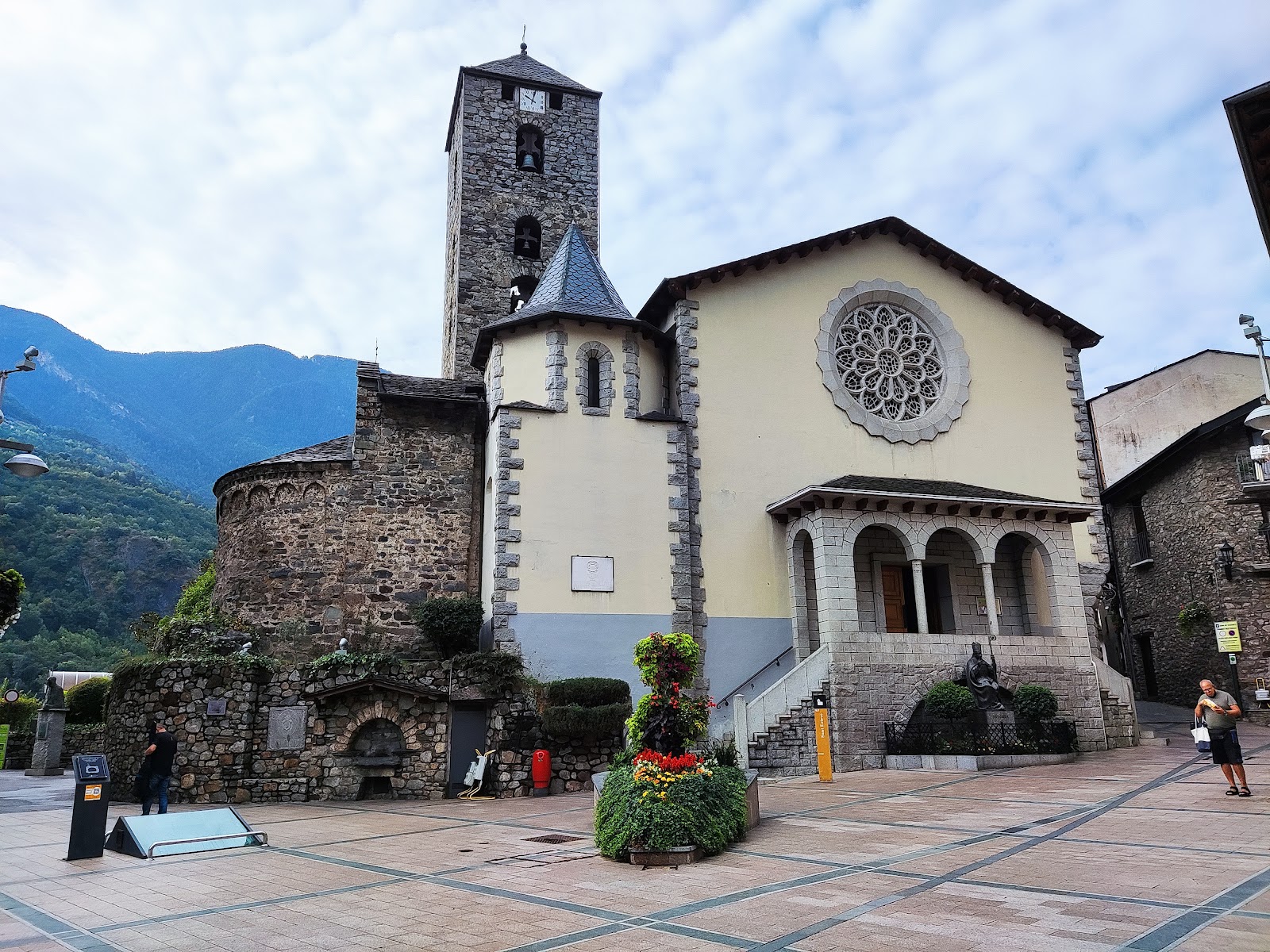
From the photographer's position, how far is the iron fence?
1702cm

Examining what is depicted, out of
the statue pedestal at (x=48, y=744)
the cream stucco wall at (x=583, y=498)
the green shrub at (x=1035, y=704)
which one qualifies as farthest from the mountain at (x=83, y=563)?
the green shrub at (x=1035, y=704)

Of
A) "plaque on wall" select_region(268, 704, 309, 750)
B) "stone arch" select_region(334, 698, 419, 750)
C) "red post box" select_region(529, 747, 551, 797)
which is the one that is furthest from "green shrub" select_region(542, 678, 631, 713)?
"plaque on wall" select_region(268, 704, 309, 750)

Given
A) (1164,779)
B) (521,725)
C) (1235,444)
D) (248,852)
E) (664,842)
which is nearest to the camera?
(664,842)

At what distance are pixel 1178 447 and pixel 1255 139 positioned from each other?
62.4 feet

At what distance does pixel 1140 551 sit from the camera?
96.6 ft

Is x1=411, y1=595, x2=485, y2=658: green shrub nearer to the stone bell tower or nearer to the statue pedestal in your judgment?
the stone bell tower

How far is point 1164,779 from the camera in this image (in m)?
13.5

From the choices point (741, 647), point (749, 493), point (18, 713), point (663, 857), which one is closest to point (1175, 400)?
point (749, 493)

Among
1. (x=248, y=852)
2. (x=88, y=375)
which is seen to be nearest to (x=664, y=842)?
(x=248, y=852)

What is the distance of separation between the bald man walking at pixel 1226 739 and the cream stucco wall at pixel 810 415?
936cm

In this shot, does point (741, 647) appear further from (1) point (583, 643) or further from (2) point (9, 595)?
(2) point (9, 595)

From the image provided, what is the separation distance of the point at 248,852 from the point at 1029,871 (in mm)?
7897

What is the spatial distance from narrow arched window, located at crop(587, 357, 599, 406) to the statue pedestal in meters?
18.2

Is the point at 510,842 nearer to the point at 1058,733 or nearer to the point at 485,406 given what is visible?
the point at 1058,733
